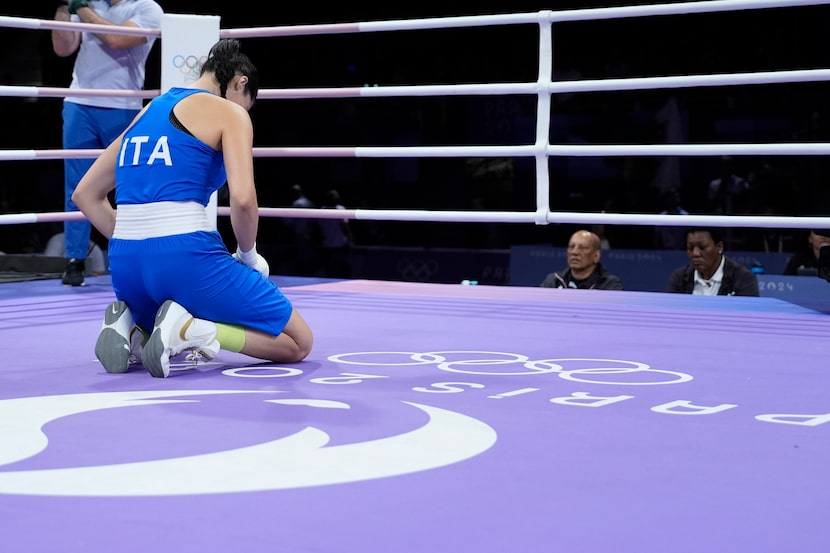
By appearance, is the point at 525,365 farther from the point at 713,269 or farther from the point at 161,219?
the point at 713,269

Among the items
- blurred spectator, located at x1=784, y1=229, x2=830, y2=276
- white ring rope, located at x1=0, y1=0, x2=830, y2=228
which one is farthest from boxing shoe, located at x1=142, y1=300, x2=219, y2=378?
blurred spectator, located at x1=784, y1=229, x2=830, y2=276

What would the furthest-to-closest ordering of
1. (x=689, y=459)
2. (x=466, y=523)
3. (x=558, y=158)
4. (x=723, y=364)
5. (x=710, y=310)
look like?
1. (x=558, y=158)
2. (x=710, y=310)
3. (x=723, y=364)
4. (x=689, y=459)
5. (x=466, y=523)

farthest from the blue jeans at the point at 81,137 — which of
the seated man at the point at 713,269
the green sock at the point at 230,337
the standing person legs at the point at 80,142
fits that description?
the seated man at the point at 713,269

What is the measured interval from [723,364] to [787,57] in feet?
21.2

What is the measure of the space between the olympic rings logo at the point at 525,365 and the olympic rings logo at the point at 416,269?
186 inches

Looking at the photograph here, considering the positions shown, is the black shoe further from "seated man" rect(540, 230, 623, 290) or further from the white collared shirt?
the white collared shirt

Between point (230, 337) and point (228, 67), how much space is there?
1.89ft

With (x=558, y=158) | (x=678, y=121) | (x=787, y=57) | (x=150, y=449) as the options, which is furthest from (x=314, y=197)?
(x=150, y=449)

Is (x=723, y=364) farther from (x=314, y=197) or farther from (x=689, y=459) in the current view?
(x=314, y=197)

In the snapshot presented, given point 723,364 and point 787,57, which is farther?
point 787,57

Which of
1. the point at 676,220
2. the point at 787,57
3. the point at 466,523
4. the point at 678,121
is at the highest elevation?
the point at 787,57

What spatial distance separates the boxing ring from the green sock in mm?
49

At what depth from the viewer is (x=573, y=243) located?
4.24 m

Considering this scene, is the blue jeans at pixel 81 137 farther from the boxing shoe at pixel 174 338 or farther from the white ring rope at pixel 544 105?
the boxing shoe at pixel 174 338
